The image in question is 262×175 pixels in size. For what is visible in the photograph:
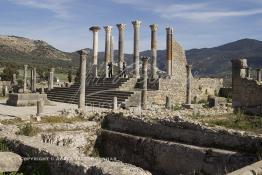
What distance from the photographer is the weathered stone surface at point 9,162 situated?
7.79 metres

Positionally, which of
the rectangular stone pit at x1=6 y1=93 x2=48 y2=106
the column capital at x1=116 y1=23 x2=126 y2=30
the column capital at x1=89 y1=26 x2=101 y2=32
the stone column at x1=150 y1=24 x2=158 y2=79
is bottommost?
the rectangular stone pit at x1=6 y1=93 x2=48 y2=106

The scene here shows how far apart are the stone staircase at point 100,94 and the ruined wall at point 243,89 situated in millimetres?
6610

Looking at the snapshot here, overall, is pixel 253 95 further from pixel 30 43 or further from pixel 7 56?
pixel 30 43

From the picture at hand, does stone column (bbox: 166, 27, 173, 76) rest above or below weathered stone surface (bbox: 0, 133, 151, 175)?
above

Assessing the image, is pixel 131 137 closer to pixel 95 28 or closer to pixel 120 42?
pixel 120 42

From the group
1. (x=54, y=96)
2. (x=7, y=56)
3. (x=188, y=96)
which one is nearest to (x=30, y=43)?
(x=7, y=56)

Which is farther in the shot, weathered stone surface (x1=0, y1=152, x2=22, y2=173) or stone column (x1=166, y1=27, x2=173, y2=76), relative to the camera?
stone column (x1=166, y1=27, x2=173, y2=76)

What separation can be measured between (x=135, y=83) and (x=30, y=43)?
117179 mm

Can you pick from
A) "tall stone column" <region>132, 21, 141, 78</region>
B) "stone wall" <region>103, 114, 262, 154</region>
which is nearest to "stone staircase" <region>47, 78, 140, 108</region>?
"tall stone column" <region>132, 21, 141, 78</region>

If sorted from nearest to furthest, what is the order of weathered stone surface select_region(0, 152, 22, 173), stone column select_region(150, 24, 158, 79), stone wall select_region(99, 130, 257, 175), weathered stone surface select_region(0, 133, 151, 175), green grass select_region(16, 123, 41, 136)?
weathered stone surface select_region(0, 133, 151, 175), weathered stone surface select_region(0, 152, 22, 173), stone wall select_region(99, 130, 257, 175), green grass select_region(16, 123, 41, 136), stone column select_region(150, 24, 158, 79)

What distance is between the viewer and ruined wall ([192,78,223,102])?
3374cm

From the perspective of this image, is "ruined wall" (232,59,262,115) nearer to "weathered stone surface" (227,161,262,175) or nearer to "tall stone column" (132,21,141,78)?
"tall stone column" (132,21,141,78)

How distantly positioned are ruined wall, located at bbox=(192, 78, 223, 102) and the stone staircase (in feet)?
21.2

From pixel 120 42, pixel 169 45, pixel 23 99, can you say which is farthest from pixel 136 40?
pixel 23 99
